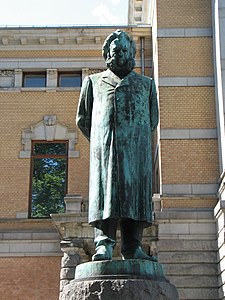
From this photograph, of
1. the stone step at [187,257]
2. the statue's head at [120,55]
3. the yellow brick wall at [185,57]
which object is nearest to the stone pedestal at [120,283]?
the statue's head at [120,55]

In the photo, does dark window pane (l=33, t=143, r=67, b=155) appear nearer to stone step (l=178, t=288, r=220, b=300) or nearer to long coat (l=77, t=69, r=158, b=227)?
stone step (l=178, t=288, r=220, b=300)

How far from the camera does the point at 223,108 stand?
1486 cm

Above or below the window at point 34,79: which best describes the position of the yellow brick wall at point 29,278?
below

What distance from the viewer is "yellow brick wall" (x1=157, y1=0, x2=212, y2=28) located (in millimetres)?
17203

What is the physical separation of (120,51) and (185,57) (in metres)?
12.1

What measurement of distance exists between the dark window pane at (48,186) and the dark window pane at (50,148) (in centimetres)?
24

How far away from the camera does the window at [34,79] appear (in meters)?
19.7

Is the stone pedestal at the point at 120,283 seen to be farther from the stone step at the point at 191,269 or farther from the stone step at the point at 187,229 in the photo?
the stone step at the point at 187,229

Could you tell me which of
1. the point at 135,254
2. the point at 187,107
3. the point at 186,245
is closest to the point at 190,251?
the point at 186,245

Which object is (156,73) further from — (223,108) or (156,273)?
(156,273)

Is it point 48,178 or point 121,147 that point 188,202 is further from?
point 121,147

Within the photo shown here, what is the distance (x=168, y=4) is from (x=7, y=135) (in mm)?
6885

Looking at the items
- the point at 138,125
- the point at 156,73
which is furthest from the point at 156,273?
the point at 156,73

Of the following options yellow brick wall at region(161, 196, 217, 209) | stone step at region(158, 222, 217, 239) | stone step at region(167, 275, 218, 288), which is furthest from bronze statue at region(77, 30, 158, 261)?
yellow brick wall at region(161, 196, 217, 209)
